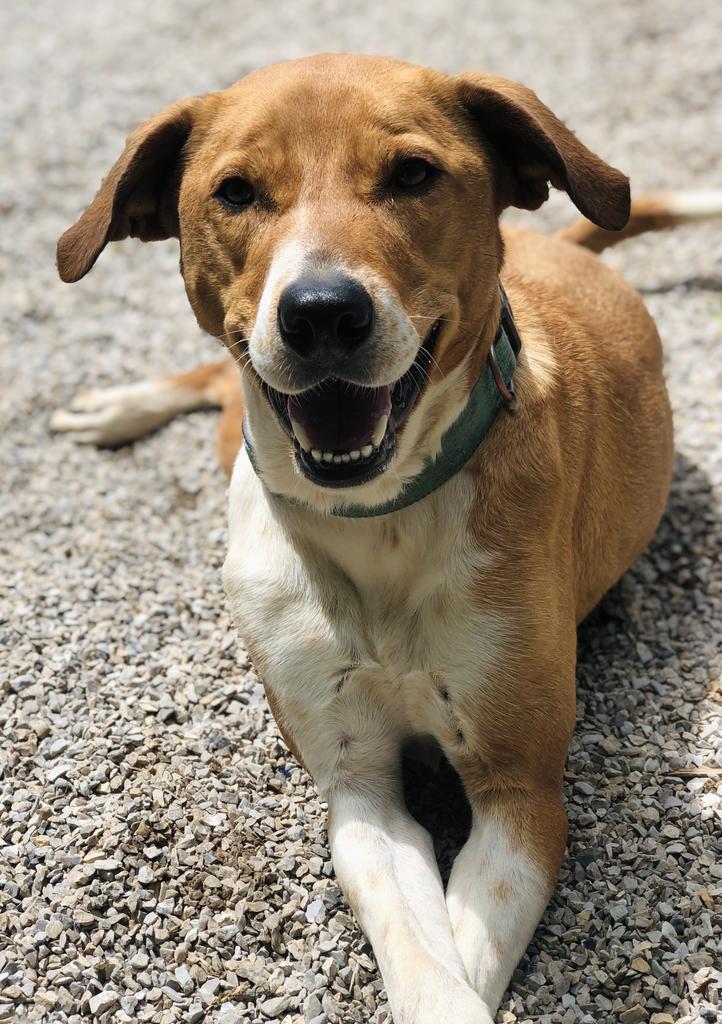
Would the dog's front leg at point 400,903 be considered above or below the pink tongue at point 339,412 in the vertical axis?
below

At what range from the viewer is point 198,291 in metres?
3.03

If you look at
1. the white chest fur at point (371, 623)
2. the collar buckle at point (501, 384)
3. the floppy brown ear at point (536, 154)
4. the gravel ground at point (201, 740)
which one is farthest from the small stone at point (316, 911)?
the floppy brown ear at point (536, 154)

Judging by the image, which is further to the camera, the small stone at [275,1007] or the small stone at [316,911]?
the small stone at [316,911]

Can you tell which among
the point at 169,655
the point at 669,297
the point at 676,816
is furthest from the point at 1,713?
the point at 669,297

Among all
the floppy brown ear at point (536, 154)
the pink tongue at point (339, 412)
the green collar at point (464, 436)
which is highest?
the floppy brown ear at point (536, 154)

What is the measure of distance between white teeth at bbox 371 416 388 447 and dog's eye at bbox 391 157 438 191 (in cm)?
56

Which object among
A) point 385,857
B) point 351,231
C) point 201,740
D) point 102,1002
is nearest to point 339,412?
point 351,231

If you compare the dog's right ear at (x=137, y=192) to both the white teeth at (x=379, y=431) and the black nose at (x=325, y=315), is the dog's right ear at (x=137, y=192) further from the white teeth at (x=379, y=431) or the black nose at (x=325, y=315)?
the white teeth at (x=379, y=431)

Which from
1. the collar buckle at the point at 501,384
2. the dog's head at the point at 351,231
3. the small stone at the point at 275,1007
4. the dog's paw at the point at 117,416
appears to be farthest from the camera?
the dog's paw at the point at 117,416

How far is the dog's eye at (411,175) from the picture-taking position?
9.06 feet

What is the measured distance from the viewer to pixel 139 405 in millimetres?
5195

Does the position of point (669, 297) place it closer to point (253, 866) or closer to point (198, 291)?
point (198, 291)

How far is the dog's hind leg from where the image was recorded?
5164 millimetres

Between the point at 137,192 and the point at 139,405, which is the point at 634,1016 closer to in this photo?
the point at 137,192
